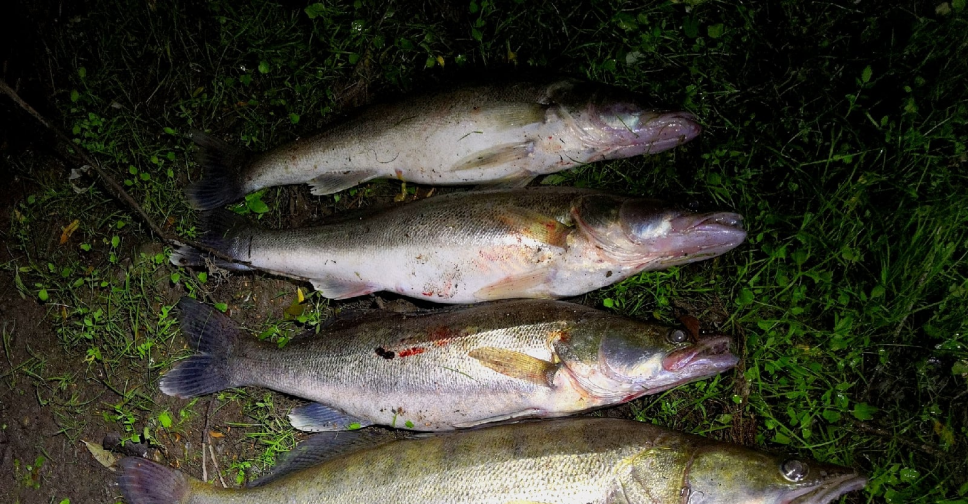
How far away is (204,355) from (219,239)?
0.76 m

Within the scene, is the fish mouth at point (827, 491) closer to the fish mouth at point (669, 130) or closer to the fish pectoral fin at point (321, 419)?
the fish mouth at point (669, 130)

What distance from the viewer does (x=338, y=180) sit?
12.7 feet

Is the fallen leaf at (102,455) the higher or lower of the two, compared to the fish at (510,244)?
lower

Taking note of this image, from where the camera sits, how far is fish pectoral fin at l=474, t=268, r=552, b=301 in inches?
131

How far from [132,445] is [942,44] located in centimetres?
587

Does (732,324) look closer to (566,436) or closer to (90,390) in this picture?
(566,436)

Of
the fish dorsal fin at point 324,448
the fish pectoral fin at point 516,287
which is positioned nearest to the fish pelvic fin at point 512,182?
the fish pectoral fin at point 516,287

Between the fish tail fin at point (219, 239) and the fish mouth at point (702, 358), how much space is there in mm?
2668

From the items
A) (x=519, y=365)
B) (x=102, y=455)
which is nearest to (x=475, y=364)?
(x=519, y=365)

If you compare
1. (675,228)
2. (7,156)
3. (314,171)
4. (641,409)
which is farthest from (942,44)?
(7,156)

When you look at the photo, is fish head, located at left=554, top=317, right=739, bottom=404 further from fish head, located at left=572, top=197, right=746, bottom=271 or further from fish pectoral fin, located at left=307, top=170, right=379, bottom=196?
fish pectoral fin, located at left=307, top=170, right=379, bottom=196

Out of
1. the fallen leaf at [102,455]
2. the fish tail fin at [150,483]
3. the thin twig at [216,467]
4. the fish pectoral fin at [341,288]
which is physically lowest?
the fallen leaf at [102,455]

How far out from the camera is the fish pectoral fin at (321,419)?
3.58m

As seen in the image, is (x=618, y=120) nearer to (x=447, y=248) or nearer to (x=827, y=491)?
(x=447, y=248)
